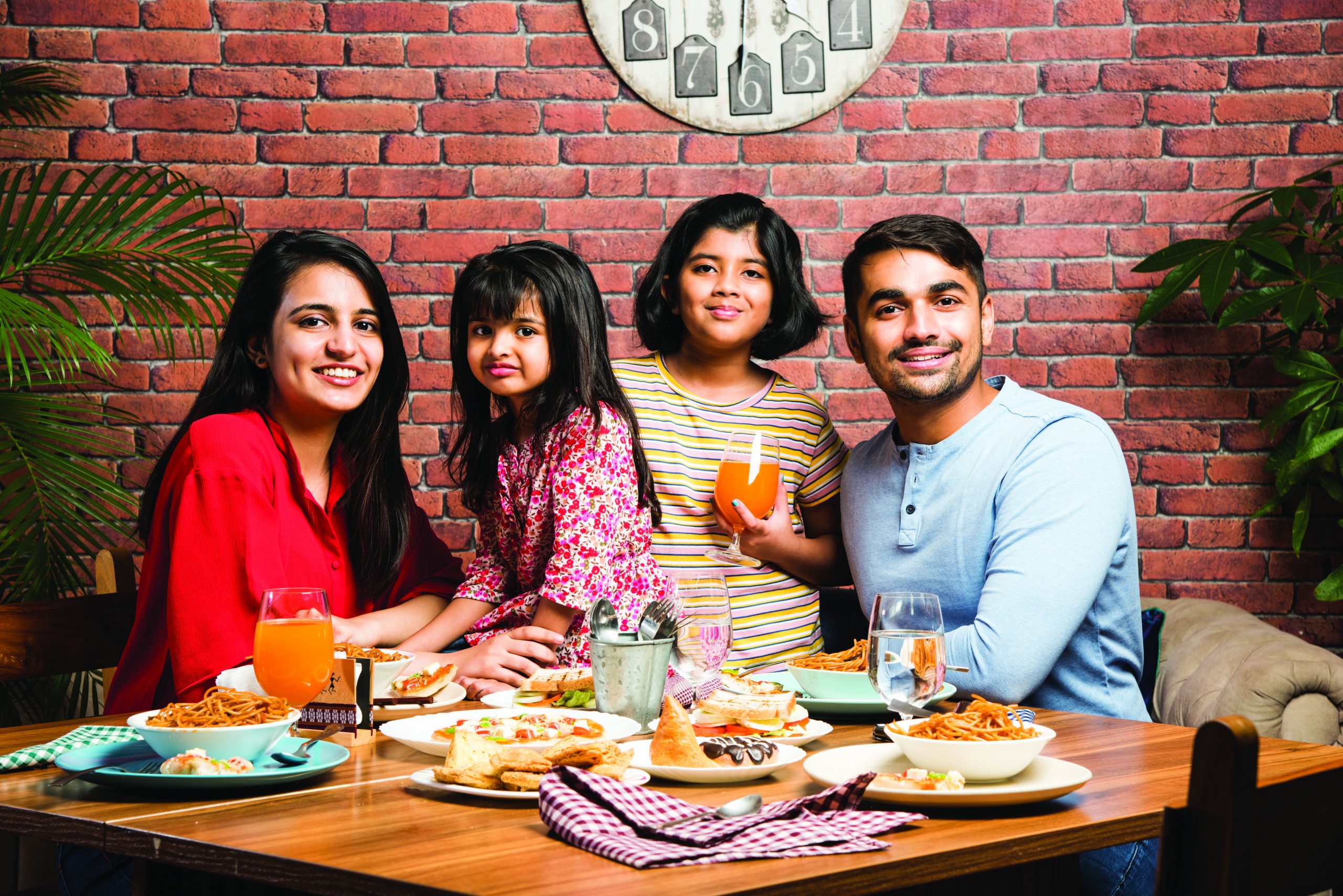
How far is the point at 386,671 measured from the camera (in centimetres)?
150

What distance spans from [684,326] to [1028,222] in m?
1.25

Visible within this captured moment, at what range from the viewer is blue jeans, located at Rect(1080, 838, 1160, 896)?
1439 mm

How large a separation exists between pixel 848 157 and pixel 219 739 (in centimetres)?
256

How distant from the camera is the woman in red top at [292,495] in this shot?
1.76 metres

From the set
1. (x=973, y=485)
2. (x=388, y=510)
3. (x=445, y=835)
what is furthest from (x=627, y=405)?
(x=445, y=835)

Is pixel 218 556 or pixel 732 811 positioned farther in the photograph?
pixel 218 556

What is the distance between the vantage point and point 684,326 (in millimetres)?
2525

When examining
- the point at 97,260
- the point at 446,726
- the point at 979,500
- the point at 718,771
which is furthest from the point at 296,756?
the point at 97,260

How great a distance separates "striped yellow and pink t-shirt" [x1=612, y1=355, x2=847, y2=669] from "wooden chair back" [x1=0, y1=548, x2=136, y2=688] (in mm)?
962

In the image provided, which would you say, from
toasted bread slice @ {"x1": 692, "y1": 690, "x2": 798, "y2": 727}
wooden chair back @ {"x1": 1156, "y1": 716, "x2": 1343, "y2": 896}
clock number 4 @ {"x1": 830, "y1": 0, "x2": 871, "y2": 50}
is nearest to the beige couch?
toasted bread slice @ {"x1": 692, "y1": 690, "x2": 798, "y2": 727}

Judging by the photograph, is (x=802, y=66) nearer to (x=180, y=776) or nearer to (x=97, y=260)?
(x=97, y=260)

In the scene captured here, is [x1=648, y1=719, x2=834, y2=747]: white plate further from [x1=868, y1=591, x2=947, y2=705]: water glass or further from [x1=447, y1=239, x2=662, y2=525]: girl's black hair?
[x1=447, y1=239, x2=662, y2=525]: girl's black hair

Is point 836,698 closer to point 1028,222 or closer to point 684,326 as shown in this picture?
point 684,326

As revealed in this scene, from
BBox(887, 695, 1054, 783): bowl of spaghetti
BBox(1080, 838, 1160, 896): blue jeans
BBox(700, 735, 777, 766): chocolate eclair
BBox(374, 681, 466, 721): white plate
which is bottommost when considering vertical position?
BBox(1080, 838, 1160, 896): blue jeans
